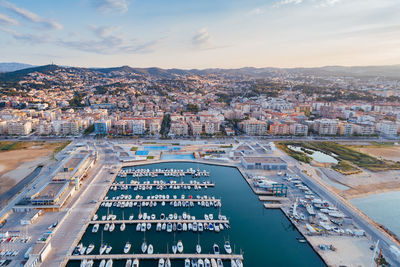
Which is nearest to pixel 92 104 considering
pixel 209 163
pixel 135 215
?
pixel 209 163

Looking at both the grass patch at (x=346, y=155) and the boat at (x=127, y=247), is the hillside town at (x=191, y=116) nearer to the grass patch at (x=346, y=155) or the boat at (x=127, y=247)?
the grass patch at (x=346, y=155)

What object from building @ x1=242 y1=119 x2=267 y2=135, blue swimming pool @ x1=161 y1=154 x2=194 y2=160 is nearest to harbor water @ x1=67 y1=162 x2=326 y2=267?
blue swimming pool @ x1=161 y1=154 x2=194 y2=160

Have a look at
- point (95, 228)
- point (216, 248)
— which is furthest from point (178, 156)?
point (216, 248)

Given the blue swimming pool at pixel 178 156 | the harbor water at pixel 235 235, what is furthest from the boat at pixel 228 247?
the blue swimming pool at pixel 178 156

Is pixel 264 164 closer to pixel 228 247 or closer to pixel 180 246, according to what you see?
pixel 228 247

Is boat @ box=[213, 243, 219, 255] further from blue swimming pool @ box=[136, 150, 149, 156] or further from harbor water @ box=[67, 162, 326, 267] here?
blue swimming pool @ box=[136, 150, 149, 156]

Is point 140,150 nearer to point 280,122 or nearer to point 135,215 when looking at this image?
point 135,215
